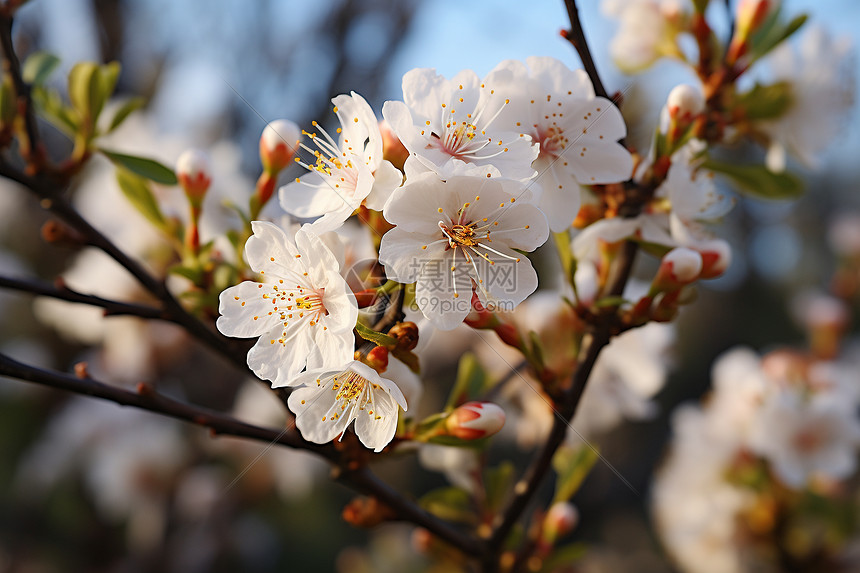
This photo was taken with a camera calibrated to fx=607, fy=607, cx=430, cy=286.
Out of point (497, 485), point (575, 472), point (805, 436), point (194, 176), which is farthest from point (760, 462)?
point (194, 176)

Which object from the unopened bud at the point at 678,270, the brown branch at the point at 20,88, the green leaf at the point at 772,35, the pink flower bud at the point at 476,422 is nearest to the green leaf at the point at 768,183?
the green leaf at the point at 772,35

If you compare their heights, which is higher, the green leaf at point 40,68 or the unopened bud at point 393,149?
the unopened bud at point 393,149

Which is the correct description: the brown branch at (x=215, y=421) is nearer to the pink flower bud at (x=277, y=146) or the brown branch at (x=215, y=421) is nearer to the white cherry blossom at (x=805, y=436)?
the pink flower bud at (x=277, y=146)

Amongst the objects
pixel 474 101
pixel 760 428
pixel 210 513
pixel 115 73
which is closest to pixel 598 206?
pixel 474 101

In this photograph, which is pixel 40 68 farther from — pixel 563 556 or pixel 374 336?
pixel 563 556

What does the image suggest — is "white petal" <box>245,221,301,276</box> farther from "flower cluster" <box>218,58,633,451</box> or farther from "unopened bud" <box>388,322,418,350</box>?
Answer: "unopened bud" <box>388,322,418,350</box>
